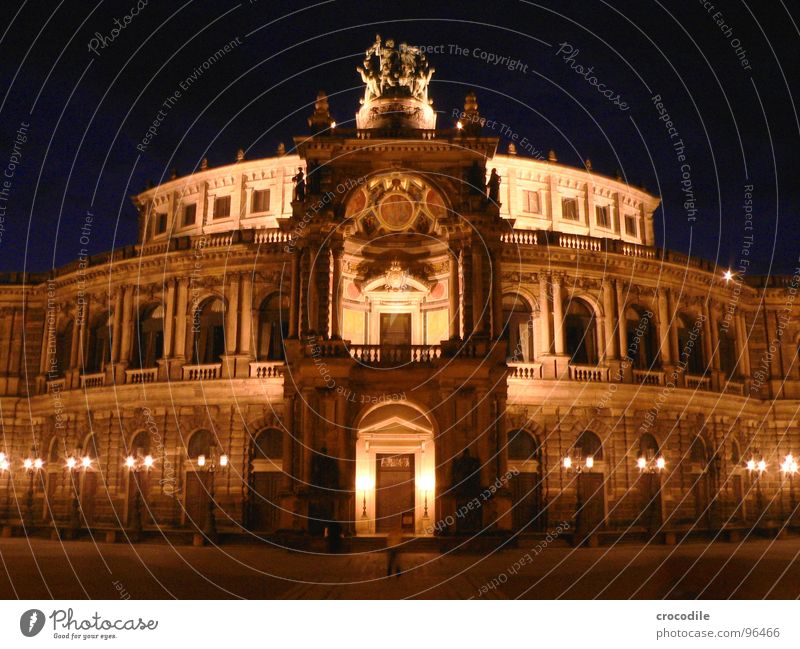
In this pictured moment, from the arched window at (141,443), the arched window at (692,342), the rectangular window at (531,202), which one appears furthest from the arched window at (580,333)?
the arched window at (141,443)

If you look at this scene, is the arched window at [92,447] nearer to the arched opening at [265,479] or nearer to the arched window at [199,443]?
the arched window at [199,443]

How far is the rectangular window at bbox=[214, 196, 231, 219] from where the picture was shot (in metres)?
51.2

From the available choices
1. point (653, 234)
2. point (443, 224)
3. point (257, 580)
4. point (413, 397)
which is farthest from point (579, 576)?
point (653, 234)

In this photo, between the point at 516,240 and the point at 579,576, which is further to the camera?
the point at 516,240

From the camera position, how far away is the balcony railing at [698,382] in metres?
43.3

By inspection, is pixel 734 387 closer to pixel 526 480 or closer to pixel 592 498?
pixel 592 498

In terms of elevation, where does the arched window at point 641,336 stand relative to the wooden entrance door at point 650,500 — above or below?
above

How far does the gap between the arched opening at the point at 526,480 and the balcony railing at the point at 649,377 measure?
6.63 m

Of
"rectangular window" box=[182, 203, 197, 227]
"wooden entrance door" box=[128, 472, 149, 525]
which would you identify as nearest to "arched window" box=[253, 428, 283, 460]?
"wooden entrance door" box=[128, 472, 149, 525]

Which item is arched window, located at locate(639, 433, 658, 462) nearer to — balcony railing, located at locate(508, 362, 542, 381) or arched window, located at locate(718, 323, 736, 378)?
balcony railing, located at locate(508, 362, 542, 381)

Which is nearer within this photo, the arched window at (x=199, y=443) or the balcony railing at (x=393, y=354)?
the balcony railing at (x=393, y=354)
